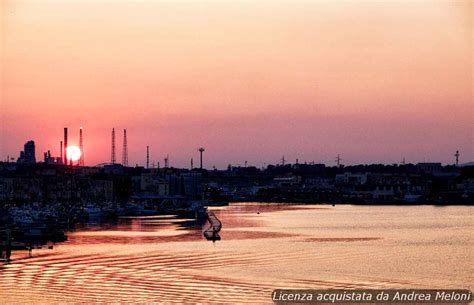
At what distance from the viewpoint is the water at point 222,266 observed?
3362cm

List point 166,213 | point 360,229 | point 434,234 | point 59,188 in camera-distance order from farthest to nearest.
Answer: point 59,188 < point 166,213 < point 360,229 < point 434,234

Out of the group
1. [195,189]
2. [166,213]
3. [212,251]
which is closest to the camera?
[212,251]

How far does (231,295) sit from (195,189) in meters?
131

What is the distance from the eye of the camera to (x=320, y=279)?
37438 mm

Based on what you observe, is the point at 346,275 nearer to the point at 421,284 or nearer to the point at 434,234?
the point at 421,284

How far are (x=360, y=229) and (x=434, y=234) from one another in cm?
989

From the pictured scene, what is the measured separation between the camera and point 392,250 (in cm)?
5359

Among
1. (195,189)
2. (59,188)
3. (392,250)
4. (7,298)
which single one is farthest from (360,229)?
(195,189)

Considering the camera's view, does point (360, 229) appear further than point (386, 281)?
Yes

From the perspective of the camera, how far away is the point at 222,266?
42.0 metres

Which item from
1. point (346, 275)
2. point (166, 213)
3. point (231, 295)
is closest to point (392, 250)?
point (346, 275)

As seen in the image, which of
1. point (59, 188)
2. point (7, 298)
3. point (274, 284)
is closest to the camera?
point (7, 298)

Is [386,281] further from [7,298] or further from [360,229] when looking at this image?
[360,229]

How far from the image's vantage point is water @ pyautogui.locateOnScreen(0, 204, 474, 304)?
110 feet
